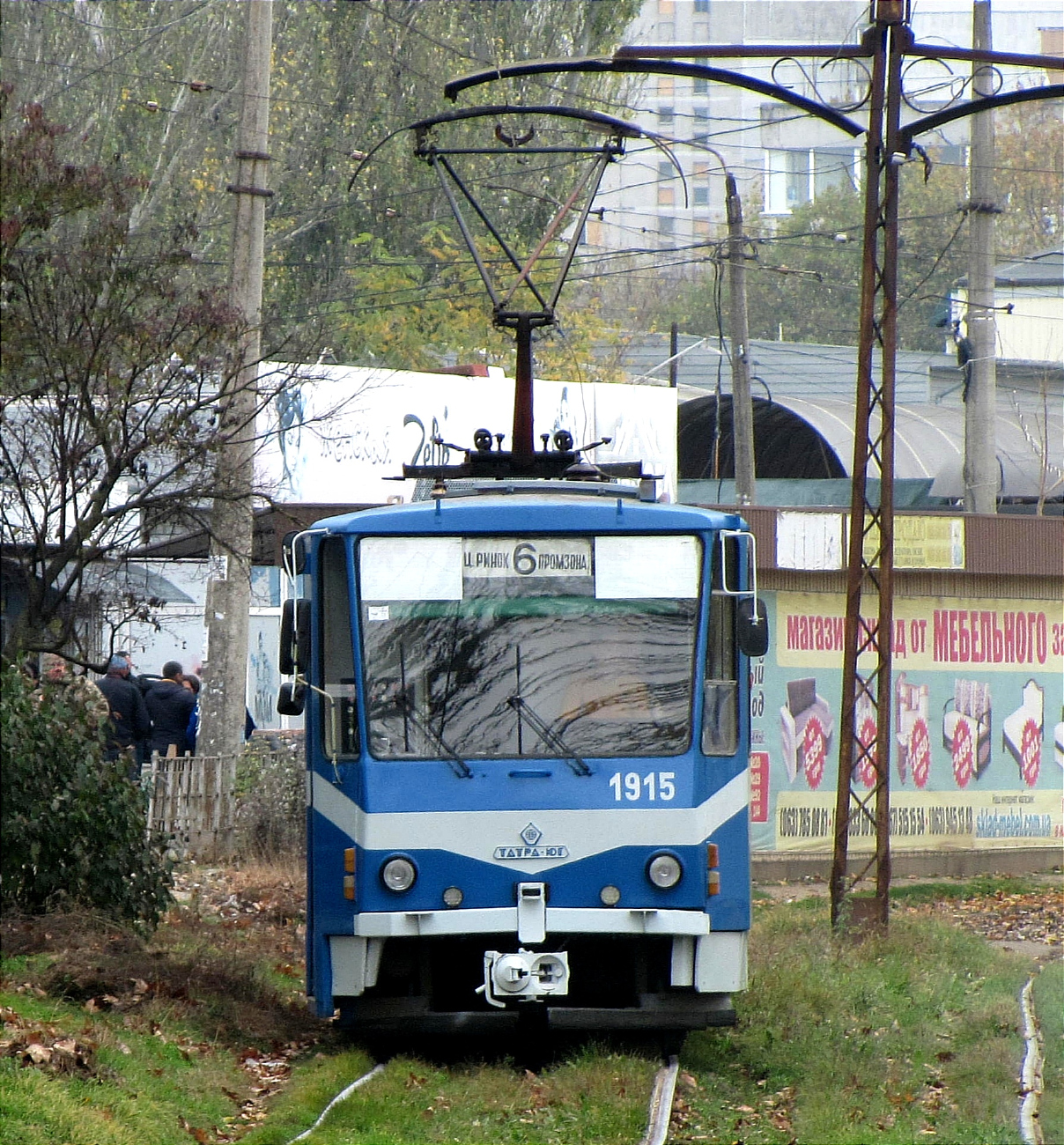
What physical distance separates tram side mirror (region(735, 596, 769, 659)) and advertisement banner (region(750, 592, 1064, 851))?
836 cm

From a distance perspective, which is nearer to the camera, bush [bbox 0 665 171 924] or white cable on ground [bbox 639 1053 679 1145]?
white cable on ground [bbox 639 1053 679 1145]

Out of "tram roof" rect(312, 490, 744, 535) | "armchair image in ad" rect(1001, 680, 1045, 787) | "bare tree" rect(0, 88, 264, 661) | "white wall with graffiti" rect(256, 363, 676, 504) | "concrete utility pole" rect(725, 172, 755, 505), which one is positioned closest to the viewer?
"tram roof" rect(312, 490, 744, 535)

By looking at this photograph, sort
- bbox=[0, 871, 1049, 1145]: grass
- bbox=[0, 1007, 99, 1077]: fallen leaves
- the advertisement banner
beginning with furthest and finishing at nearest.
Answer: the advertisement banner
bbox=[0, 871, 1049, 1145]: grass
bbox=[0, 1007, 99, 1077]: fallen leaves

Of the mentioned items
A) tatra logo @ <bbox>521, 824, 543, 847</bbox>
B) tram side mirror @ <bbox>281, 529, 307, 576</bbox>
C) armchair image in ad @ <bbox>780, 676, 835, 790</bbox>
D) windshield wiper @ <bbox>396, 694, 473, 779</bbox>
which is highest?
tram side mirror @ <bbox>281, 529, 307, 576</bbox>

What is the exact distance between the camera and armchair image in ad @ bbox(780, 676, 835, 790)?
58.5 ft

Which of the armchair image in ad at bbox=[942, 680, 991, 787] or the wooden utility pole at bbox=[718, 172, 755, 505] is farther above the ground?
the wooden utility pole at bbox=[718, 172, 755, 505]

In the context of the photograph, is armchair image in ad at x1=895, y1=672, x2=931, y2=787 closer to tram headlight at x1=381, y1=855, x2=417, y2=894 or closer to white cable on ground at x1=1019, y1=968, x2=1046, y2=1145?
white cable on ground at x1=1019, y1=968, x2=1046, y2=1145

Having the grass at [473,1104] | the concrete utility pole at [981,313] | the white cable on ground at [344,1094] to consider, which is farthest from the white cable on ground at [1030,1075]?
the concrete utility pole at [981,313]

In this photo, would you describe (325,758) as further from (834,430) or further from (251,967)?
(834,430)

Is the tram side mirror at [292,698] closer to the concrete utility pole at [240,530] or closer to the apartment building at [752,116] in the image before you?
the concrete utility pole at [240,530]

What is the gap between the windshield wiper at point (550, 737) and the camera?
910 centimetres

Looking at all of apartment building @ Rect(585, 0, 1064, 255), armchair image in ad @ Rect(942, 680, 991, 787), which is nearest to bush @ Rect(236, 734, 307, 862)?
armchair image in ad @ Rect(942, 680, 991, 787)

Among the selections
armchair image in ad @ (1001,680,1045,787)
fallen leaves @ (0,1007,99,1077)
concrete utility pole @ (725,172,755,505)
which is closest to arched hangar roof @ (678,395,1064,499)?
concrete utility pole @ (725,172,755,505)

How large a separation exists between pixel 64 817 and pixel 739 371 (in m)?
21.0
